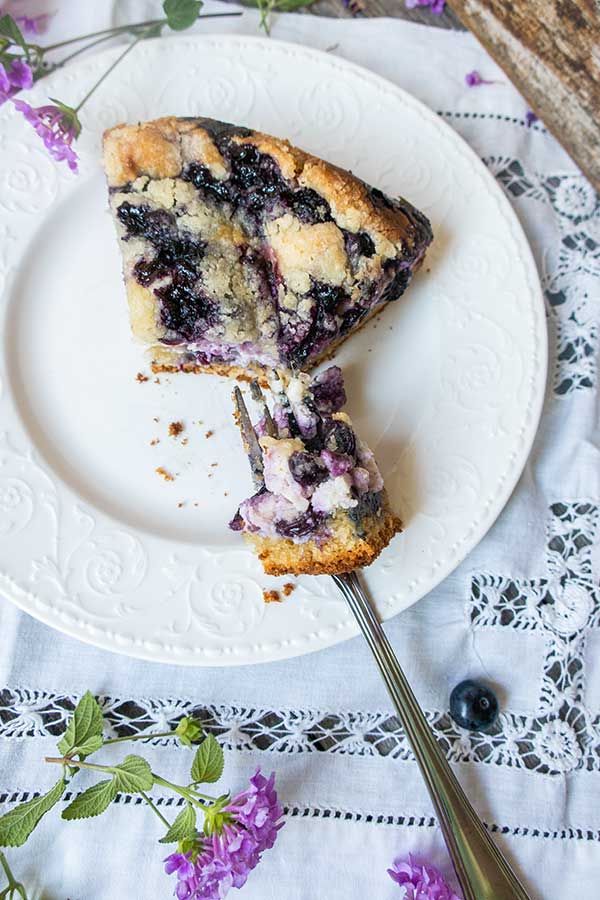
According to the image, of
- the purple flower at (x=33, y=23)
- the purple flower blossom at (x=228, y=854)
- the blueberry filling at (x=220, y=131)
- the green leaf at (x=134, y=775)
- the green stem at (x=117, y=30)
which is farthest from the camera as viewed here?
the purple flower at (x=33, y=23)

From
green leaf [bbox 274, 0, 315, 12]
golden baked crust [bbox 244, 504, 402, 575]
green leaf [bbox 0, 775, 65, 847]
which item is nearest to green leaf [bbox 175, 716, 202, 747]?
Result: green leaf [bbox 0, 775, 65, 847]

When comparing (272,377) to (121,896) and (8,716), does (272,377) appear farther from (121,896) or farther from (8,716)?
(121,896)

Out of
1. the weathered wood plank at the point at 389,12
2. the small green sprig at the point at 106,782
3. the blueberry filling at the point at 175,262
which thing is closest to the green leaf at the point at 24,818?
the small green sprig at the point at 106,782

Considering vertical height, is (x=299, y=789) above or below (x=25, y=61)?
below

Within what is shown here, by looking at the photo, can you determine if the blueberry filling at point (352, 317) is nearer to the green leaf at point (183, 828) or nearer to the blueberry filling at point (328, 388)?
the blueberry filling at point (328, 388)

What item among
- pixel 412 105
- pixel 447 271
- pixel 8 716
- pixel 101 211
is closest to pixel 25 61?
pixel 101 211

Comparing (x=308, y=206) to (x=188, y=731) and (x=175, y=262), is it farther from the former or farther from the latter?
(x=188, y=731)

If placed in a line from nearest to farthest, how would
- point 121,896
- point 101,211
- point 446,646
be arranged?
point 121,896, point 446,646, point 101,211

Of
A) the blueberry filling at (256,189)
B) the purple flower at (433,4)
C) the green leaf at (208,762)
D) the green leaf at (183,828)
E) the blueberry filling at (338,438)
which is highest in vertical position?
the purple flower at (433,4)
